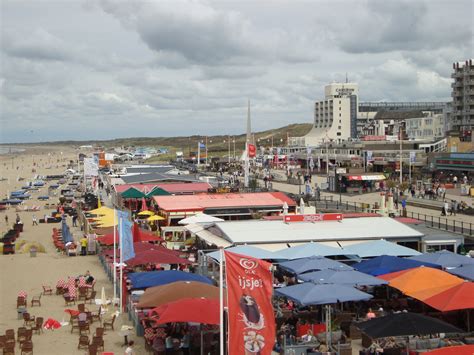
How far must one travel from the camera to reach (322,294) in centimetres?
1614

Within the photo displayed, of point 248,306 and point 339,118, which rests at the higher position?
point 339,118

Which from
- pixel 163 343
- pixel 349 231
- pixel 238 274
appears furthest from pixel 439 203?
pixel 238 274

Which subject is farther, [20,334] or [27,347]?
[20,334]

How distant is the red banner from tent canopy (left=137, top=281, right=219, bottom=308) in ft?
17.3

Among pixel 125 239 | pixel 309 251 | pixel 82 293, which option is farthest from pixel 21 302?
pixel 309 251

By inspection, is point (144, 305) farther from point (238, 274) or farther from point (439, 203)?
point (439, 203)

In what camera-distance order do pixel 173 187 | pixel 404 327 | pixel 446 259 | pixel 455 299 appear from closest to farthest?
pixel 404 327
pixel 455 299
pixel 446 259
pixel 173 187

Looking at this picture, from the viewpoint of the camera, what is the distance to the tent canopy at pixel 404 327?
13.6 m

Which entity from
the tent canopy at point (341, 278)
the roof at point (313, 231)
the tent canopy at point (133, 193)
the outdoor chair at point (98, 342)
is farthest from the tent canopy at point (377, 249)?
the tent canopy at point (133, 193)

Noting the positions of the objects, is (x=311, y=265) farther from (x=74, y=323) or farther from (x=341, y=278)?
(x=74, y=323)

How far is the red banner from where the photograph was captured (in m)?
11.1

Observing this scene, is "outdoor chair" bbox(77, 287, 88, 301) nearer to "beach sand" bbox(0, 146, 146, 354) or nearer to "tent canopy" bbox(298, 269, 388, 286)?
"beach sand" bbox(0, 146, 146, 354)

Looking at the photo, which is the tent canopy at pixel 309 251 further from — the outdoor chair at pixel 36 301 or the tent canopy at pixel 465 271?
the outdoor chair at pixel 36 301

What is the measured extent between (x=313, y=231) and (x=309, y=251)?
3482 mm
